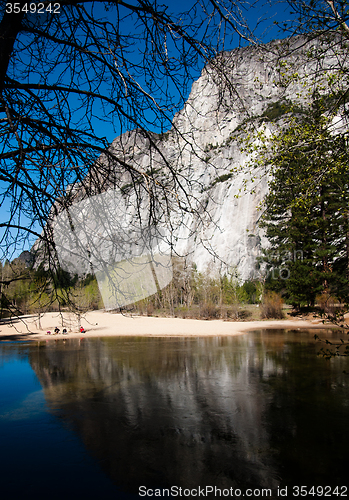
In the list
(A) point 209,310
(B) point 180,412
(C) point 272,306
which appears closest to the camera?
(B) point 180,412

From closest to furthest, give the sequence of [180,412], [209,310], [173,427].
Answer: [173,427]
[180,412]
[209,310]

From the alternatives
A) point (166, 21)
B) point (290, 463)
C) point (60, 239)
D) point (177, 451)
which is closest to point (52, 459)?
point (177, 451)

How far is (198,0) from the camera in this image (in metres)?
2.52

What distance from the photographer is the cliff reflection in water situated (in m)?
4.78

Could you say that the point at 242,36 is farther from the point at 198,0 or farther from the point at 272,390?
A: the point at 272,390

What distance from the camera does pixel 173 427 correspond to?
6.31 meters

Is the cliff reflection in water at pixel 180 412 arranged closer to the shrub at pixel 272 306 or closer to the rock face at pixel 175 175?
the rock face at pixel 175 175

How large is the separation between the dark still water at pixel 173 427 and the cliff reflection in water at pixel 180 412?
0.02 m

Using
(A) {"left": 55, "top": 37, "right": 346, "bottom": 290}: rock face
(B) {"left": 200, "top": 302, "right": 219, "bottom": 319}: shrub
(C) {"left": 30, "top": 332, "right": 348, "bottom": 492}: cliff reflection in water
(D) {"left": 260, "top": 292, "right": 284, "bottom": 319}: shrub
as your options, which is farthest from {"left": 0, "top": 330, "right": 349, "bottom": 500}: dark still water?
(B) {"left": 200, "top": 302, "right": 219, "bottom": 319}: shrub

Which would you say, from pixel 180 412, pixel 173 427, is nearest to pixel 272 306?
pixel 180 412

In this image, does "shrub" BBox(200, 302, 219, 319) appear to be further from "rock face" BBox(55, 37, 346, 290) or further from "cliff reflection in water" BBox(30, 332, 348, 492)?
"rock face" BBox(55, 37, 346, 290)

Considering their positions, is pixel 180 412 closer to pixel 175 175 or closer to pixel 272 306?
pixel 175 175

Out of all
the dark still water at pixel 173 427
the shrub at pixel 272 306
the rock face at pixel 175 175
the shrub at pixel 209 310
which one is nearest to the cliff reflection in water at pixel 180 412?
the dark still water at pixel 173 427

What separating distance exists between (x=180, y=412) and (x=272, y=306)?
23273 millimetres
